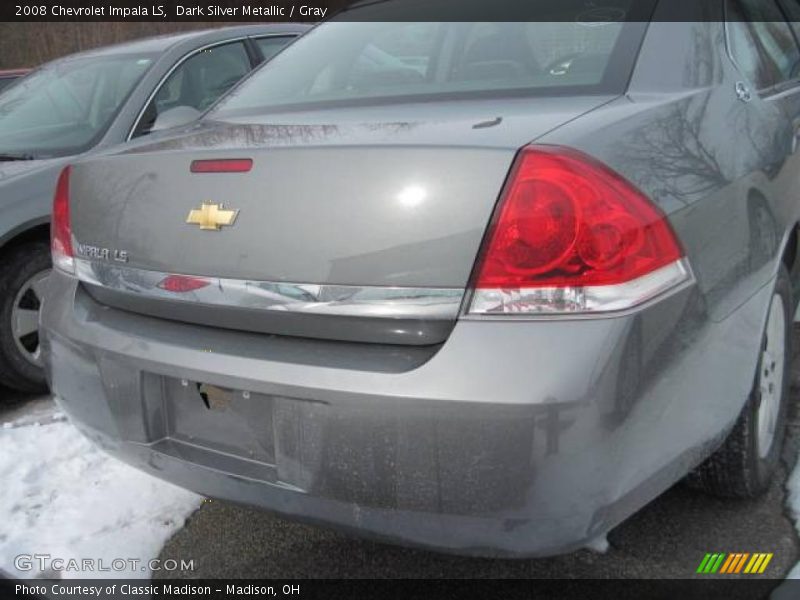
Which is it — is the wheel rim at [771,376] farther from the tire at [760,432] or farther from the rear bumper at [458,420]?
the rear bumper at [458,420]

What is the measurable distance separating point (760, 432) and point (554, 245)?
1.29m

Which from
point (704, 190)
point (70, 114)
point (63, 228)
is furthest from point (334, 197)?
point (70, 114)

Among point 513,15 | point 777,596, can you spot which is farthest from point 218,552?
point 513,15

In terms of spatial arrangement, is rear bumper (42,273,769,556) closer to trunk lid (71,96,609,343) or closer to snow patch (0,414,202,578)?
trunk lid (71,96,609,343)

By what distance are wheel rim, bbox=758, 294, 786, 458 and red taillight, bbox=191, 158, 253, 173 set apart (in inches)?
62.1

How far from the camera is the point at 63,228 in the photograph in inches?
90.1

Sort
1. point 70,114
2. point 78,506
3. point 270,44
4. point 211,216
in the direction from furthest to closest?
1. point 270,44
2. point 70,114
3. point 78,506
4. point 211,216

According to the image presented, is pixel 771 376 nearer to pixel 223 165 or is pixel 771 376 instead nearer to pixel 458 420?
pixel 458 420

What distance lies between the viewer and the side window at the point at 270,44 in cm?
500

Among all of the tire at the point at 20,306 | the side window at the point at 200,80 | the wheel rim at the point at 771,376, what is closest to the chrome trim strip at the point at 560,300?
the wheel rim at the point at 771,376

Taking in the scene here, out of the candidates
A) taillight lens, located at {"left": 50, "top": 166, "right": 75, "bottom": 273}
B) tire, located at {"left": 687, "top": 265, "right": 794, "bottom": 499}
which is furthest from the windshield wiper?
tire, located at {"left": 687, "top": 265, "right": 794, "bottom": 499}

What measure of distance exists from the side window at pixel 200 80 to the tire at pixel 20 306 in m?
0.79

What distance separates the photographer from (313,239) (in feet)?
5.62

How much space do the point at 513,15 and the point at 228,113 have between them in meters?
0.94
